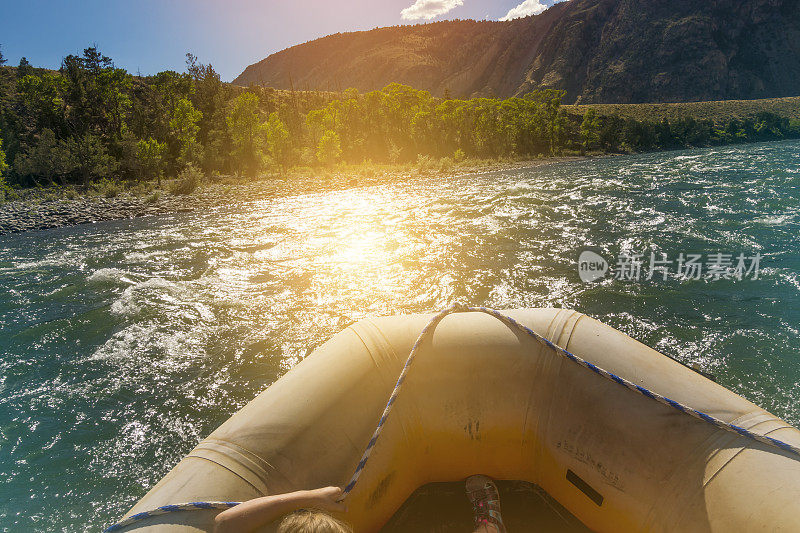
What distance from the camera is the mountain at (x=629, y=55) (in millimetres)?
98500

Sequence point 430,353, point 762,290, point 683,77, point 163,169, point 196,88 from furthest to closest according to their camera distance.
Result: point 683,77
point 196,88
point 163,169
point 762,290
point 430,353

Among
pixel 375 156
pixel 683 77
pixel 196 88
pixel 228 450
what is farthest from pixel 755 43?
pixel 228 450

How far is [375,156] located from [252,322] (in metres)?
46.3

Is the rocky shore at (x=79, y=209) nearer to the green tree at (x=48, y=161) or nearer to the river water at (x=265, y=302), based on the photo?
the river water at (x=265, y=302)

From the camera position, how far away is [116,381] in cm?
479

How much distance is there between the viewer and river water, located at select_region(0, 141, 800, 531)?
382 centimetres

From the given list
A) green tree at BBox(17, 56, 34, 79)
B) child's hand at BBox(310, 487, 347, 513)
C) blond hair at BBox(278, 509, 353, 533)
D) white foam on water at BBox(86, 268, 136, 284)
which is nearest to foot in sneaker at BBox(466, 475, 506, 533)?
child's hand at BBox(310, 487, 347, 513)

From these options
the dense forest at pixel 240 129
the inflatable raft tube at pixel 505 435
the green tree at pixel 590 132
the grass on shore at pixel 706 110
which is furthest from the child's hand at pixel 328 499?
the grass on shore at pixel 706 110

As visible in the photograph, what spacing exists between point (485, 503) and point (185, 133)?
4258 cm

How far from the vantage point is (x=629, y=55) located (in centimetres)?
10569

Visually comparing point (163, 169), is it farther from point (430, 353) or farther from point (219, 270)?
point (430, 353)

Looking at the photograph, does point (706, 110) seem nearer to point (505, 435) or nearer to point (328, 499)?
point (505, 435)

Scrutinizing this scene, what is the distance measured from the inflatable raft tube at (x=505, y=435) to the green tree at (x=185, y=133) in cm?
3819

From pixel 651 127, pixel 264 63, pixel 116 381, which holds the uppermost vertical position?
pixel 264 63
